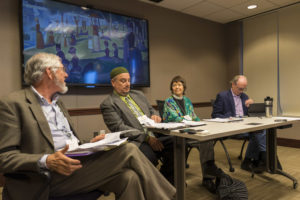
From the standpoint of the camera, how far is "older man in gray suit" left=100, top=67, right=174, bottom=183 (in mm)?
2072

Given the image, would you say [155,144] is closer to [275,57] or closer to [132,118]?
[132,118]

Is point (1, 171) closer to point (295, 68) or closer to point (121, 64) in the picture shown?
point (121, 64)

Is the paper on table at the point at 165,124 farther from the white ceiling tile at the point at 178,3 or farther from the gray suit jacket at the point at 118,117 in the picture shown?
the white ceiling tile at the point at 178,3

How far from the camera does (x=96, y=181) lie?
1.18 metres

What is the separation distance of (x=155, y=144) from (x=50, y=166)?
119cm

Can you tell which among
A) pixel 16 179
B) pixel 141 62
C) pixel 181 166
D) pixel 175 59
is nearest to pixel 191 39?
pixel 175 59

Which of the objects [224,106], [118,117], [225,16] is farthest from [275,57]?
[118,117]

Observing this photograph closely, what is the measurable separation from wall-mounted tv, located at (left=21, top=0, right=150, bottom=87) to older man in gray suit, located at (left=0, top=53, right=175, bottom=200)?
1887mm

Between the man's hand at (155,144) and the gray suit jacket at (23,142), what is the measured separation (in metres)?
1.03

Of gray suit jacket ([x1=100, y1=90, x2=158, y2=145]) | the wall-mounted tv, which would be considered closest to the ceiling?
the wall-mounted tv

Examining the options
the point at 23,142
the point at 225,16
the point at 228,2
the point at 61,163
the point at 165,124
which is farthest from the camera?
the point at 225,16

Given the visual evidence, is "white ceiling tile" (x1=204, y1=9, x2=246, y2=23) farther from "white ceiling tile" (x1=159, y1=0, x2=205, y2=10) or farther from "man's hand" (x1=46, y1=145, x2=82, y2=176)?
"man's hand" (x1=46, y1=145, x2=82, y2=176)

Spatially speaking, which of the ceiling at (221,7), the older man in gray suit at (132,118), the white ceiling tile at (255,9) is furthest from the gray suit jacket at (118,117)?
the white ceiling tile at (255,9)

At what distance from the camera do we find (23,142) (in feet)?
3.96
